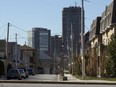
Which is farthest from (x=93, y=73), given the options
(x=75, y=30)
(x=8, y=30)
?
(x=75, y=30)

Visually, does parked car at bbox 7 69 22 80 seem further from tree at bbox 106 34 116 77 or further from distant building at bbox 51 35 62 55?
distant building at bbox 51 35 62 55

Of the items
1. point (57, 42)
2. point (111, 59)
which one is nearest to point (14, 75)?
point (111, 59)

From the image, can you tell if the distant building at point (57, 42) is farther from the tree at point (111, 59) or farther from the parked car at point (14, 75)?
the parked car at point (14, 75)

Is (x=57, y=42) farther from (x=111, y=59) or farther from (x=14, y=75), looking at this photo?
(x=14, y=75)

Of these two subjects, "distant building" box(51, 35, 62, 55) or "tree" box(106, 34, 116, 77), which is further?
"distant building" box(51, 35, 62, 55)

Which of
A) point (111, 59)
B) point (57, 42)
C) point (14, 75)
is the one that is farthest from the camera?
point (57, 42)

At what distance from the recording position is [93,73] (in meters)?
72.6

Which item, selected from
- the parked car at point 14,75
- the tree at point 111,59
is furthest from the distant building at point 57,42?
the parked car at point 14,75

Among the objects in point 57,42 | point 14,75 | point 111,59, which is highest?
point 57,42

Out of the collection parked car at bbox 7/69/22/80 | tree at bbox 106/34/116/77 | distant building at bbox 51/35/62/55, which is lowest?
parked car at bbox 7/69/22/80

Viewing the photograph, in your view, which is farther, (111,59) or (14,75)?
(111,59)

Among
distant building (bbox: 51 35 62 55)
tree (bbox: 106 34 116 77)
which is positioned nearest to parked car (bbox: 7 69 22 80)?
tree (bbox: 106 34 116 77)

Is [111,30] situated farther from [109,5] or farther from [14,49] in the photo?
[14,49]

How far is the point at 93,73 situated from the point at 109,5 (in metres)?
13.2
